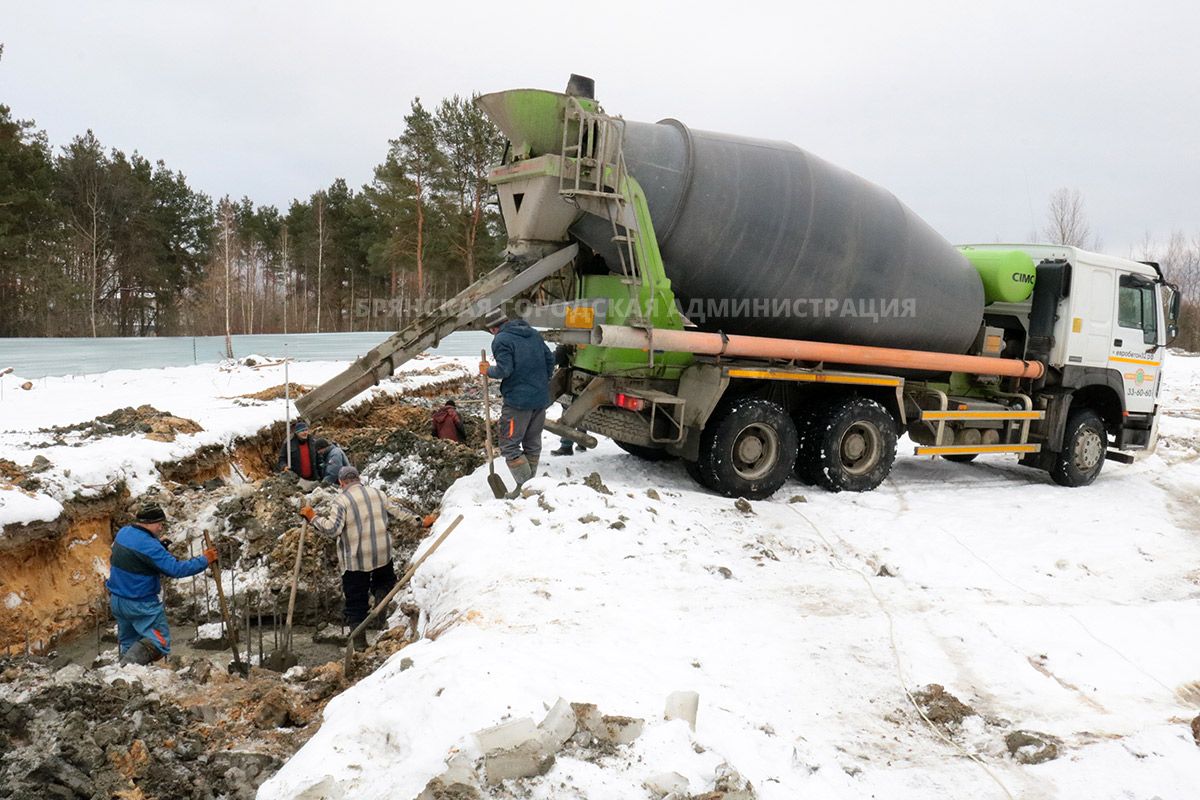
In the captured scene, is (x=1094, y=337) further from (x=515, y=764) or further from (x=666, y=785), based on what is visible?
(x=515, y=764)

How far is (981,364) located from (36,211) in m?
27.9

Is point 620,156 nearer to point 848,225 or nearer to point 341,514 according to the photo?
point 848,225

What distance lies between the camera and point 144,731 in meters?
3.28

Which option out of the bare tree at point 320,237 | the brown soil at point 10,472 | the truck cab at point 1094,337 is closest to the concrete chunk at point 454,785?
the brown soil at point 10,472

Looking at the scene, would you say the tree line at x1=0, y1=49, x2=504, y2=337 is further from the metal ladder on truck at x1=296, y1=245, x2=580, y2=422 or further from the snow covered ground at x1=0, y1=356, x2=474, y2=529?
the metal ladder on truck at x1=296, y1=245, x2=580, y2=422

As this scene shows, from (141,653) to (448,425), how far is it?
16.3 feet

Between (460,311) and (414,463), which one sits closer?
(460,311)

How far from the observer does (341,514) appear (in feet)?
17.6

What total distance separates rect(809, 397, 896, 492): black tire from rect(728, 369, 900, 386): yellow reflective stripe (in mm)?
251

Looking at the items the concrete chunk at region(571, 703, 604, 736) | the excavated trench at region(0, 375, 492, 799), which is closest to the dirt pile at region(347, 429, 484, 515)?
the excavated trench at region(0, 375, 492, 799)

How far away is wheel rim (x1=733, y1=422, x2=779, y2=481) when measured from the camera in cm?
684

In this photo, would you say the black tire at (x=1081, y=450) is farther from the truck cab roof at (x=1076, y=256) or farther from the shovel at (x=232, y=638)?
the shovel at (x=232, y=638)

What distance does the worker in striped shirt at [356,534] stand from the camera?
5395 millimetres

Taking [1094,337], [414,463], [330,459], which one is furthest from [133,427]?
[1094,337]
